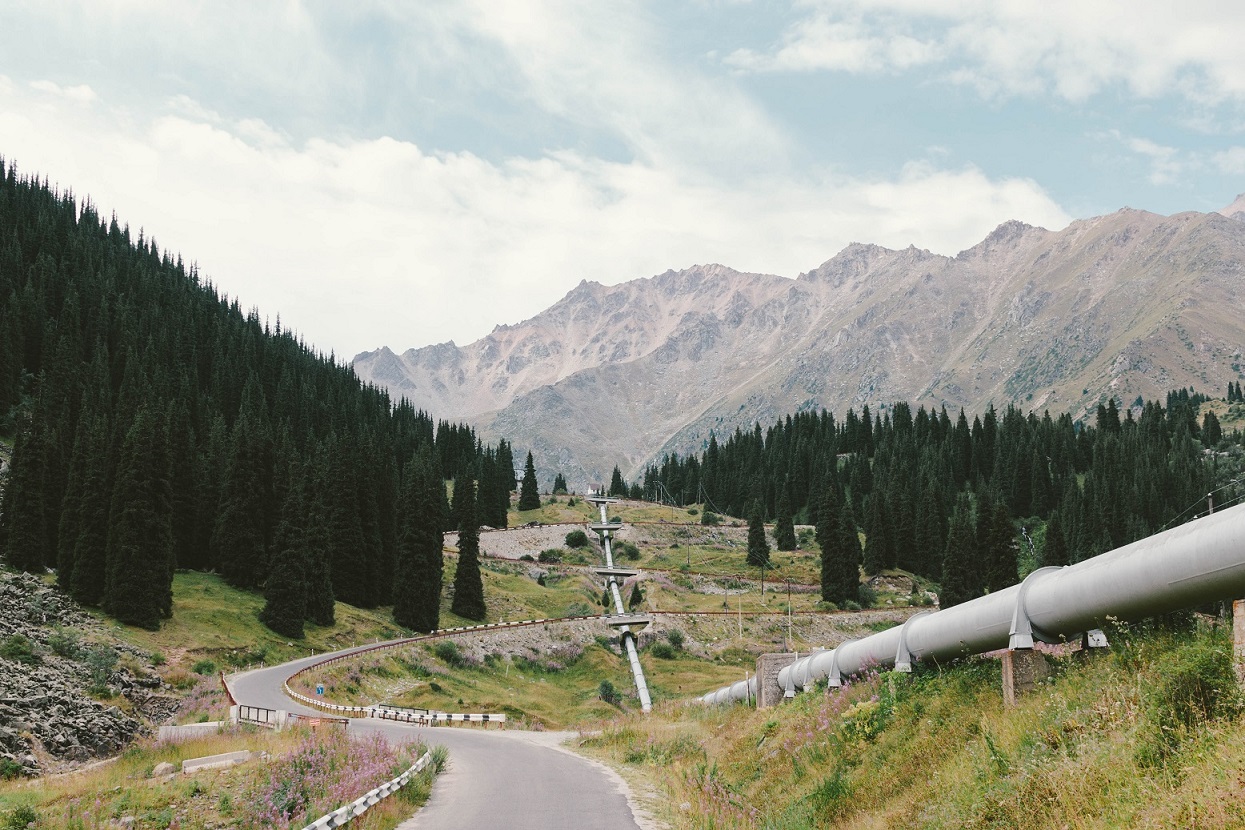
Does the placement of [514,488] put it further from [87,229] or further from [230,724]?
[230,724]

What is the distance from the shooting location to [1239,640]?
1191 cm

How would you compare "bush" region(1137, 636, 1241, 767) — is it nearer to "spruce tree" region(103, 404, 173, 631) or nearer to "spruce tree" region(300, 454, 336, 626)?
"spruce tree" region(103, 404, 173, 631)

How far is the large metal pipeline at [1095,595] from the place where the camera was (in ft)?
40.8

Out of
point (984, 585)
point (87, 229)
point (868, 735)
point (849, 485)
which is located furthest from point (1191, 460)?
point (87, 229)

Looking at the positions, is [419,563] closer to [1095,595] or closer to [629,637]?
[629,637]

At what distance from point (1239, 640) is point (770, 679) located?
19526 mm

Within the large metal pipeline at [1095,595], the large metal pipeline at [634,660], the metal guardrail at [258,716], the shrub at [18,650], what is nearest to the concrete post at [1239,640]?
the large metal pipeline at [1095,595]

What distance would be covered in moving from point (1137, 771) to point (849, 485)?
18636cm

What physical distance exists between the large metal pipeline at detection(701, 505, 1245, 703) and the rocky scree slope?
94.3ft

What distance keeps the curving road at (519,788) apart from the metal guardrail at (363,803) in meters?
0.78

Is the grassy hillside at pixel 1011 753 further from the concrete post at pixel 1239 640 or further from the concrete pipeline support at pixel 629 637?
the concrete pipeline support at pixel 629 637

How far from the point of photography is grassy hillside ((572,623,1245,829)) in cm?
1111

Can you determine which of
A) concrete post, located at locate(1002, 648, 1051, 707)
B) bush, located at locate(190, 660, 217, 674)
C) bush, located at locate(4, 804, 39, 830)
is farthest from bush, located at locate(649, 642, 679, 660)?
concrete post, located at locate(1002, 648, 1051, 707)

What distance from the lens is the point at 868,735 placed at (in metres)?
19.1
